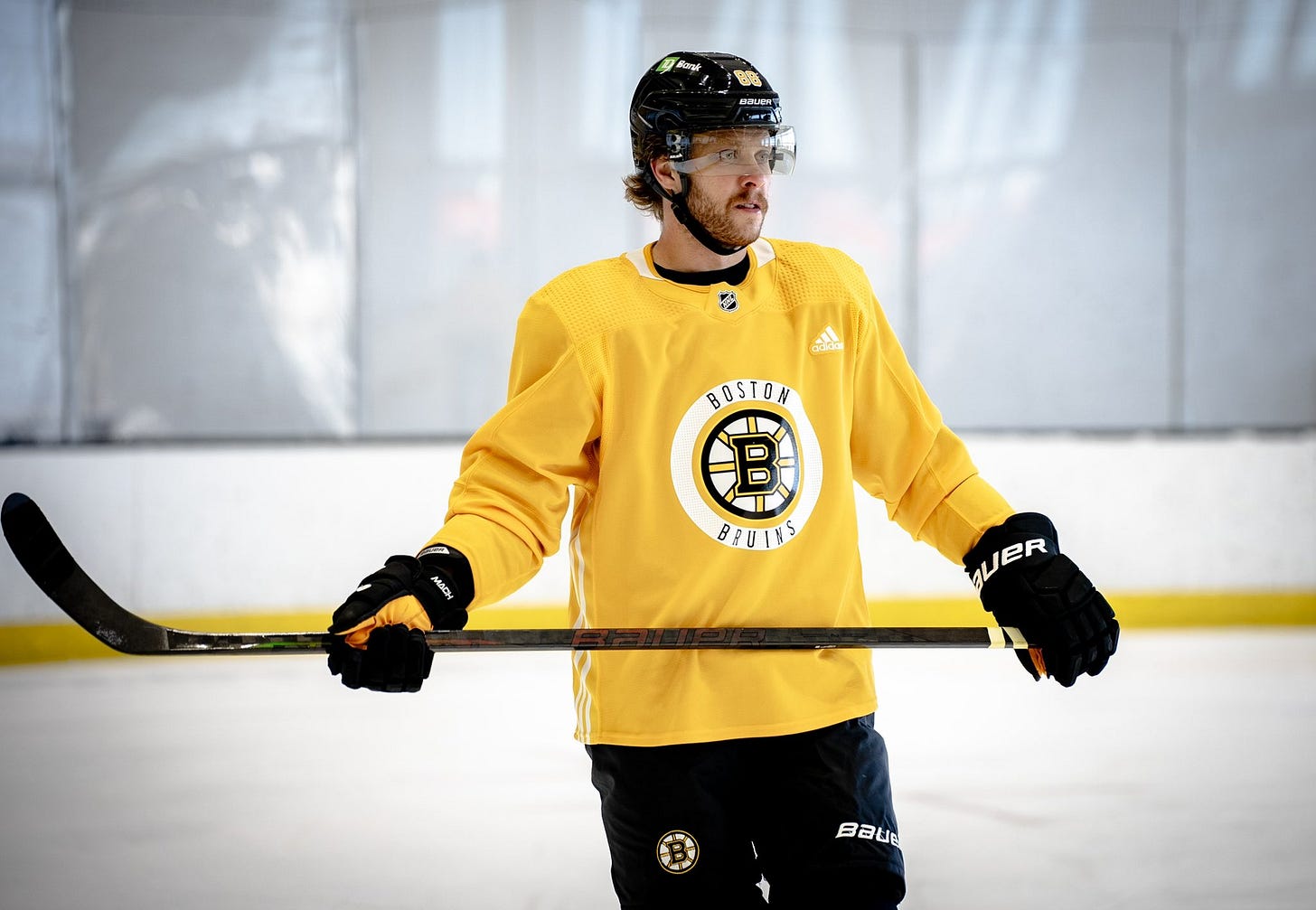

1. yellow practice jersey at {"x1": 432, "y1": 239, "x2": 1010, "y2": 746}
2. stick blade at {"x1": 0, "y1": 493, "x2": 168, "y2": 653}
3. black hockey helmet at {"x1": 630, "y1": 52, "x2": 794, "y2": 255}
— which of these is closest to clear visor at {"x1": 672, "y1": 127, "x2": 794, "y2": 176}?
black hockey helmet at {"x1": 630, "y1": 52, "x2": 794, "y2": 255}

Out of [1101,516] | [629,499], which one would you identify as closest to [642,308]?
[629,499]

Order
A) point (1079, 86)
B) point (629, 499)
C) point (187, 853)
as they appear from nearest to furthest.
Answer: point (629, 499) < point (187, 853) < point (1079, 86)

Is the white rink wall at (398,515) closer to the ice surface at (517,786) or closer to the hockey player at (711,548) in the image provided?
the ice surface at (517,786)

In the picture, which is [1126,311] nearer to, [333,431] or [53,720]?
[333,431]

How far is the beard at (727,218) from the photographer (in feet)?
5.36

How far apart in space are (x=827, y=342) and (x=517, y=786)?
6.87 feet

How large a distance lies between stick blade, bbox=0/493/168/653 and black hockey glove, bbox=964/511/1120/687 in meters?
1.01

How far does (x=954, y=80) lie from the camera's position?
6754 millimetres

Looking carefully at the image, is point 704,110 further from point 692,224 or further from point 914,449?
point 914,449

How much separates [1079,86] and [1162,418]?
1.68 metres

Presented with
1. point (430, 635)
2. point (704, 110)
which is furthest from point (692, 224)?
point (430, 635)

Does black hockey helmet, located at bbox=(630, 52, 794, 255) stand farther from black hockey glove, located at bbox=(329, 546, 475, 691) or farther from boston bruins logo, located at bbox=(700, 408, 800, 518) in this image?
black hockey glove, located at bbox=(329, 546, 475, 691)

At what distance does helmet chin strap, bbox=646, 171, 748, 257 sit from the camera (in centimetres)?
164

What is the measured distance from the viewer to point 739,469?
1.59 m
